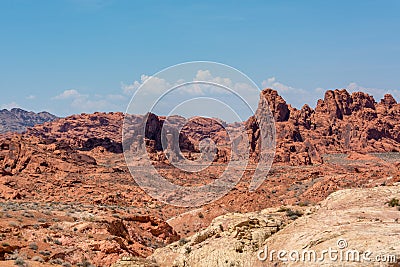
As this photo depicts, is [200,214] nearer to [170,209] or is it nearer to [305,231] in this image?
[170,209]

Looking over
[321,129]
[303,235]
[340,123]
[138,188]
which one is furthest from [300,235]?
[340,123]

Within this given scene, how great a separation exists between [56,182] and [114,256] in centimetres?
3858

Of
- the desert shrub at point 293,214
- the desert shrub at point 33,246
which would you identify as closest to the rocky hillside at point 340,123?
the desert shrub at point 33,246

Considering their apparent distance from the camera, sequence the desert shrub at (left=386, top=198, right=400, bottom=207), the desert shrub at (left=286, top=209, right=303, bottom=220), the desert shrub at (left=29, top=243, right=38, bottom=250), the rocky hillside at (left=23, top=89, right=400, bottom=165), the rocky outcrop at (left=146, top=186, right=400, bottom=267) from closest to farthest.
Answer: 1. the rocky outcrop at (left=146, top=186, right=400, bottom=267)
2. the desert shrub at (left=386, top=198, right=400, bottom=207)
3. the desert shrub at (left=286, top=209, right=303, bottom=220)
4. the desert shrub at (left=29, top=243, right=38, bottom=250)
5. the rocky hillside at (left=23, top=89, right=400, bottom=165)

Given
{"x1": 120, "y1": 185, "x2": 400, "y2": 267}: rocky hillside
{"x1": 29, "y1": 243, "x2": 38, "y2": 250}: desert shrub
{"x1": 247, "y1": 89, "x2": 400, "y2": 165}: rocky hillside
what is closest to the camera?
{"x1": 120, "y1": 185, "x2": 400, "y2": 267}: rocky hillside

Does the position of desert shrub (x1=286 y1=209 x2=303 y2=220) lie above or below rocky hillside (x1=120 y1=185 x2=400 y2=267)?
above

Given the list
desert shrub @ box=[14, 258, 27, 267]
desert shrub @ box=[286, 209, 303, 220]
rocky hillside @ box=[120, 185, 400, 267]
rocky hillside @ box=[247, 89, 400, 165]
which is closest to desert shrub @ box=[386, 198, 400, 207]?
rocky hillside @ box=[120, 185, 400, 267]

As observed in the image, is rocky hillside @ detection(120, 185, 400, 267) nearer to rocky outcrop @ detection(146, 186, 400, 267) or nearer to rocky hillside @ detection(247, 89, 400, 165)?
rocky outcrop @ detection(146, 186, 400, 267)

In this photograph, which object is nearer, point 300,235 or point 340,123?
point 300,235

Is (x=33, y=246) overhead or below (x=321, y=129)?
below

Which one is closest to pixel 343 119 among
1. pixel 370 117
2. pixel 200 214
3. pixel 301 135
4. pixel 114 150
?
pixel 370 117

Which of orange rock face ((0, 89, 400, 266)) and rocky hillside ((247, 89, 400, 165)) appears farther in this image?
rocky hillside ((247, 89, 400, 165))

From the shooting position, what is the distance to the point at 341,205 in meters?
13.4

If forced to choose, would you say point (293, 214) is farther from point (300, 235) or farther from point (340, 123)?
point (340, 123)
